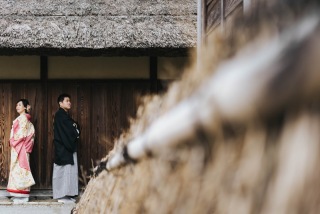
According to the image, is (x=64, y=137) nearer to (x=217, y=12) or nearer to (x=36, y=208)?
(x=36, y=208)

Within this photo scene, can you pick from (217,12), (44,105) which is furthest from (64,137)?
(217,12)

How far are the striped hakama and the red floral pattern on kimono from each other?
312mm

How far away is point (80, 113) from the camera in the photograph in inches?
329

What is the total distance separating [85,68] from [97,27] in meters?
0.64

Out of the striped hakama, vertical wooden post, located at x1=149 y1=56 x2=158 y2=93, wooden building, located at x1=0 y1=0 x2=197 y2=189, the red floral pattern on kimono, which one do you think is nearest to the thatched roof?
wooden building, located at x1=0 y1=0 x2=197 y2=189

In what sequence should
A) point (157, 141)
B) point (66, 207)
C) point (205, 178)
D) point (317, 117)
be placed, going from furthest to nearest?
point (66, 207)
point (157, 141)
point (205, 178)
point (317, 117)

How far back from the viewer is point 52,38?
7.63m

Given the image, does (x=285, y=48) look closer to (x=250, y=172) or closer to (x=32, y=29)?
(x=250, y=172)

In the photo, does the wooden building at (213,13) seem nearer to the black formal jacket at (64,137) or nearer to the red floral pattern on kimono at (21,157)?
the black formal jacket at (64,137)

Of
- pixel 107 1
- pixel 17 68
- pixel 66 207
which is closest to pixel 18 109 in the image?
pixel 17 68

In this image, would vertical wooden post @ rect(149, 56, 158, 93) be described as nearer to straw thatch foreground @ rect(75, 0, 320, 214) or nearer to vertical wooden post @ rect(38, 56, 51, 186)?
vertical wooden post @ rect(38, 56, 51, 186)

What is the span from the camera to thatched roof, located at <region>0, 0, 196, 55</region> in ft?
24.8

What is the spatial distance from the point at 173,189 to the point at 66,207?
6.93m

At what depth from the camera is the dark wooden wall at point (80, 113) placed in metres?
8.22
